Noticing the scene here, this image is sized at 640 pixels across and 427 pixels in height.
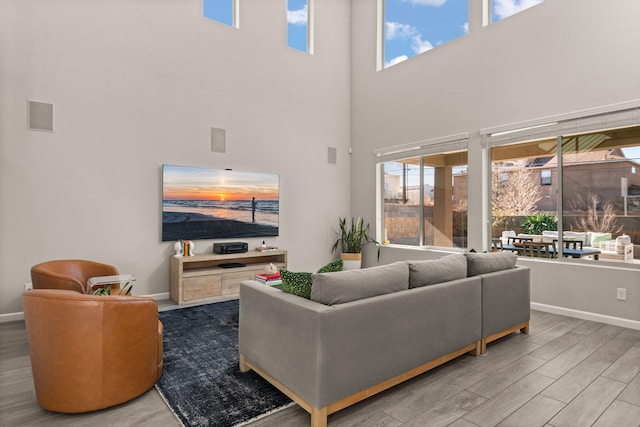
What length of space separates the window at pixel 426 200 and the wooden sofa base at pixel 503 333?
1.98 meters

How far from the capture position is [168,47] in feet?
16.5

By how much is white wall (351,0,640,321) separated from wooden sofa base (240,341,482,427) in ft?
7.04

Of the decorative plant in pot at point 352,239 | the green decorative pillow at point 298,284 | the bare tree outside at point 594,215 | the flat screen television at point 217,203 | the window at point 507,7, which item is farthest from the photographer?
the decorative plant in pot at point 352,239

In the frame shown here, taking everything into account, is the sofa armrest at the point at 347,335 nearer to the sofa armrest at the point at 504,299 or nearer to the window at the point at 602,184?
the sofa armrest at the point at 504,299

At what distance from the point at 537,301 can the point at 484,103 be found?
107 inches

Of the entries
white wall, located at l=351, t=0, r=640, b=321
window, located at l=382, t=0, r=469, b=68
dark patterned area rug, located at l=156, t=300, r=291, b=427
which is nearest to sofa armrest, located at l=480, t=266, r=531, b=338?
white wall, located at l=351, t=0, r=640, b=321

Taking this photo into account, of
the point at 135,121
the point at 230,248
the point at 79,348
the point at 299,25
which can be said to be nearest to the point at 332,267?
the point at 79,348

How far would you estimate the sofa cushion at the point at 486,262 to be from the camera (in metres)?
3.11

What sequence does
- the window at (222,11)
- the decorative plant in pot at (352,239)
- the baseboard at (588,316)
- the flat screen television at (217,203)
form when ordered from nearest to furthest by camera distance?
the baseboard at (588,316) < the flat screen television at (217,203) < the window at (222,11) < the decorative plant in pot at (352,239)

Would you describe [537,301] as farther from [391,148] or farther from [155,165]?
[155,165]

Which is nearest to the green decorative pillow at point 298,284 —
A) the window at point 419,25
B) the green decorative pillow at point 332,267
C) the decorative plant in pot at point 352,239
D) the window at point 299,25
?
the green decorative pillow at point 332,267

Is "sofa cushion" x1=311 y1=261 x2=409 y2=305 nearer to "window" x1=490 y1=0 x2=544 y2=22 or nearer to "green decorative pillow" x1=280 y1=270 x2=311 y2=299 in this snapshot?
"green decorative pillow" x1=280 y1=270 x2=311 y2=299

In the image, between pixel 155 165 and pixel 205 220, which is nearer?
pixel 155 165

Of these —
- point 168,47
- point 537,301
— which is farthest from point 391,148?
point 168,47
